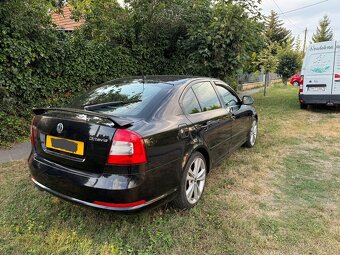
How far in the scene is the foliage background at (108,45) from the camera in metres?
5.54

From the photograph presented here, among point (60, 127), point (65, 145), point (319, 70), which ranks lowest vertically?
point (65, 145)

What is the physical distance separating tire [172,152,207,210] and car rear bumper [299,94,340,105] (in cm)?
702

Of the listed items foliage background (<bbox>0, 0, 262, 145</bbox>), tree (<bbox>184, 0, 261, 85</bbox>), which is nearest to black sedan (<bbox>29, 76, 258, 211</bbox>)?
foliage background (<bbox>0, 0, 262, 145</bbox>)

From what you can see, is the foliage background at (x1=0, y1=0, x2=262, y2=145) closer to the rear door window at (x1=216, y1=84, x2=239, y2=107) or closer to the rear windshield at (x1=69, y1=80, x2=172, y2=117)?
the rear windshield at (x1=69, y1=80, x2=172, y2=117)

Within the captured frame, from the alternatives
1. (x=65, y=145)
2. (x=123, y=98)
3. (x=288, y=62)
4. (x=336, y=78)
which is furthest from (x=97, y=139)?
(x=288, y=62)

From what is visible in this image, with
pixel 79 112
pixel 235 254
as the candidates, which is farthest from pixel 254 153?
pixel 79 112

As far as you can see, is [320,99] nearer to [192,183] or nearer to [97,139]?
[192,183]

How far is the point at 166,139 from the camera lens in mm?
2654

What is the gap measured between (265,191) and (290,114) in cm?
617

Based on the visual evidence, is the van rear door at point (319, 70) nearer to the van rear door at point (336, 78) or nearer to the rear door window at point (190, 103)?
the van rear door at point (336, 78)

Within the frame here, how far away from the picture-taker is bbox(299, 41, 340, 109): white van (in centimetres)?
852

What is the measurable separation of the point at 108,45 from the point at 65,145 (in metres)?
5.41

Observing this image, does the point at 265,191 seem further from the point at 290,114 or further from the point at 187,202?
the point at 290,114

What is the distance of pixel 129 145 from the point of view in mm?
2340
